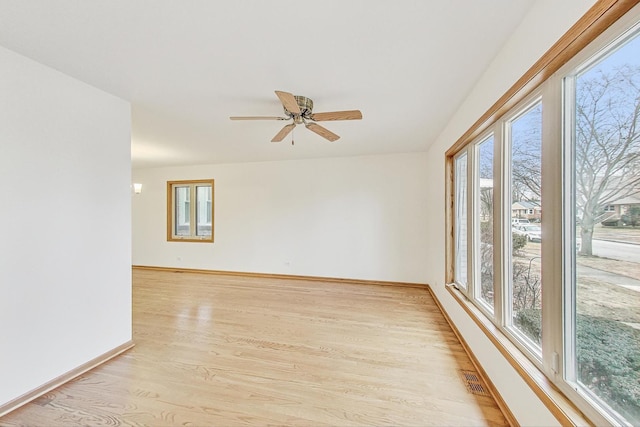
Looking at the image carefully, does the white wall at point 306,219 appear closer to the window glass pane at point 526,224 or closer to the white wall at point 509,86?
the white wall at point 509,86

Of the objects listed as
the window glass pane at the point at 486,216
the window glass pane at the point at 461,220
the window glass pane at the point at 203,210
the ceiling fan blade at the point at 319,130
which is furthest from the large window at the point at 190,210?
the window glass pane at the point at 486,216

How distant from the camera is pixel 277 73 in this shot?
195 cm

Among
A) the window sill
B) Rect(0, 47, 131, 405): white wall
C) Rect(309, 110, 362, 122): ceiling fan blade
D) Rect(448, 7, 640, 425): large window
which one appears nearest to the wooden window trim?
Rect(448, 7, 640, 425): large window

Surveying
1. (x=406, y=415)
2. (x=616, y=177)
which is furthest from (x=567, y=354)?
(x=406, y=415)

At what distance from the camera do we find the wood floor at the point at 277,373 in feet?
5.50

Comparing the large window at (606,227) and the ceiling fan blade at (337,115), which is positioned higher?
the ceiling fan blade at (337,115)

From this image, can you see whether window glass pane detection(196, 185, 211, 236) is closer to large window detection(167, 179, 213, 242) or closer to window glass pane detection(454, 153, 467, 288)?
large window detection(167, 179, 213, 242)

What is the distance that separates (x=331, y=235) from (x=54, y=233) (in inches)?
150

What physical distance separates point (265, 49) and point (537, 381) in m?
2.44

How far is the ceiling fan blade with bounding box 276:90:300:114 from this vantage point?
1.82m

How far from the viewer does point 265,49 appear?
5.49ft

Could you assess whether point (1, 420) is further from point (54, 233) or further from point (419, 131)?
point (419, 131)

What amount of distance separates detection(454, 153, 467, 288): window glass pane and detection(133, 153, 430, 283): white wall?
1.42m

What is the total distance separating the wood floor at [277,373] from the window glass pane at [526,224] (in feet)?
2.28
